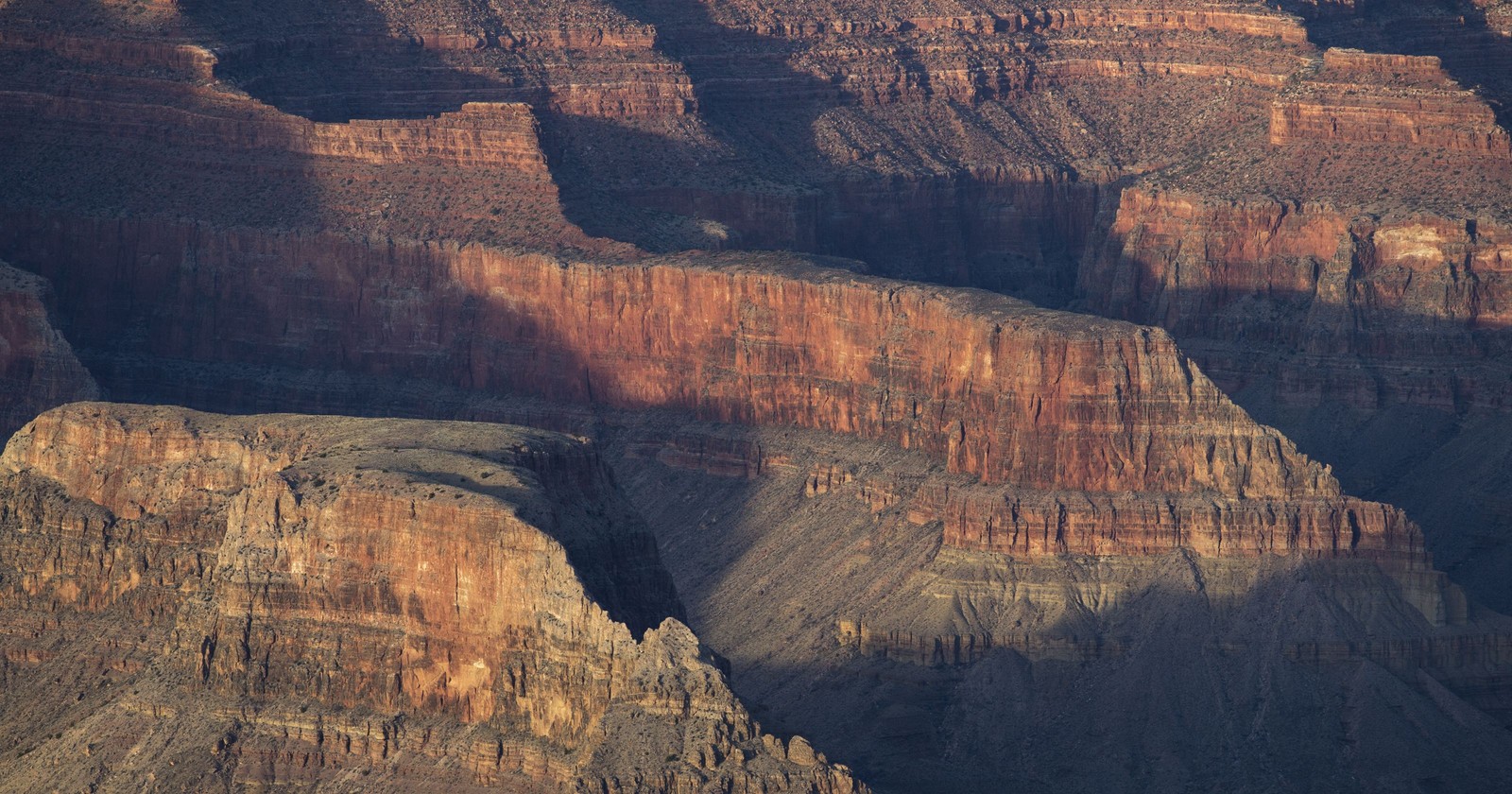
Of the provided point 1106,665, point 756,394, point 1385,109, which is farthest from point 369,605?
point 1385,109

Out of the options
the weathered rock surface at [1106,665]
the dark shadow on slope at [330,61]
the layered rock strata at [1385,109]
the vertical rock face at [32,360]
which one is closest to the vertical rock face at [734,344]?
the weathered rock surface at [1106,665]

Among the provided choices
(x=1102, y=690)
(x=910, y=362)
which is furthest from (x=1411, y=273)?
(x=1102, y=690)

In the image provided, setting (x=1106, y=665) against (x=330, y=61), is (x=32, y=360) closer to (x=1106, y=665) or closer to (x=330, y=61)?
(x=330, y=61)

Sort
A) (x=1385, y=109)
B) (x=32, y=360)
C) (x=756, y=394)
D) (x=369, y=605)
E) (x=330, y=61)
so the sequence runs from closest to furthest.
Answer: (x=369, y=605)
(x=32, y=360)
(x=756, y=394)
(x=1385, y=109)
(x=330, y=61)

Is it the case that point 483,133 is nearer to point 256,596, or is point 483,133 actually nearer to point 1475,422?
point 1475,422

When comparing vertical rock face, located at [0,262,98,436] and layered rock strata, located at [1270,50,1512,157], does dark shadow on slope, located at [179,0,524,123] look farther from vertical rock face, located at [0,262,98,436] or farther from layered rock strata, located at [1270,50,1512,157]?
layered rock strata, located at [1270,50,1512,157]

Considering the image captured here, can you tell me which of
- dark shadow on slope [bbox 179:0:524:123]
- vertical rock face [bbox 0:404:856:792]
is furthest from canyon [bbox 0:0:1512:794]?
dark shadow on slope [bbox 179:0:524:123]
